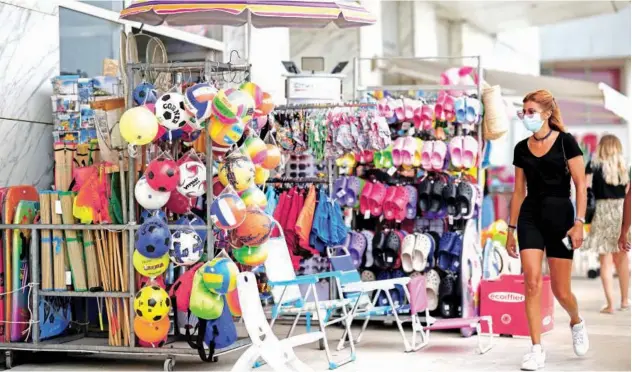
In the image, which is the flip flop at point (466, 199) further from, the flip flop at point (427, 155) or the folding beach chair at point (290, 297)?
the folding beach chair at point (290, 297)

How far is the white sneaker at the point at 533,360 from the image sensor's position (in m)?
7.07

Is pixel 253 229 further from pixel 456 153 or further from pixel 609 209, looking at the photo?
pixel 609 209

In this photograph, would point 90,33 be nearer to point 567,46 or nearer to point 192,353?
point 192,353

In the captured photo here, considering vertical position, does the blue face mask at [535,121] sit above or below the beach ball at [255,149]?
above

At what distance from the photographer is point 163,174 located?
683 centimetres

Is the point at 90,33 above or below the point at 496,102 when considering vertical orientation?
above

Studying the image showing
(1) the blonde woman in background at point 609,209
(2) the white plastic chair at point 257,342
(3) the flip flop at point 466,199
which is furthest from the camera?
(1) the blonde woman in background at point 609,209

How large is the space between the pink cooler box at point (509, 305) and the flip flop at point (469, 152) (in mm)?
972

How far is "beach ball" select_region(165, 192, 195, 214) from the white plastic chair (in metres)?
1.00

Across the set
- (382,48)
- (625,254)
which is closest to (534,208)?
(625,254)

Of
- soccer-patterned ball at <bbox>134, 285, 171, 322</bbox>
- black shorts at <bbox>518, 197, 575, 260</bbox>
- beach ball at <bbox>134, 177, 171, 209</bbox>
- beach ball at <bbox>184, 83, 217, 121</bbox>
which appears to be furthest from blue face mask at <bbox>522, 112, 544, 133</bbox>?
soccer-patterned ball at <bbox>134, 285, 171, 322</bbox>

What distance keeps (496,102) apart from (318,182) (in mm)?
1623

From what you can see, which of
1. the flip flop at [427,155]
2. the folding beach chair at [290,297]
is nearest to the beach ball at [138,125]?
the folding beach chair at [290,297]

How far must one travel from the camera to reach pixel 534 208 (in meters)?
7.12
